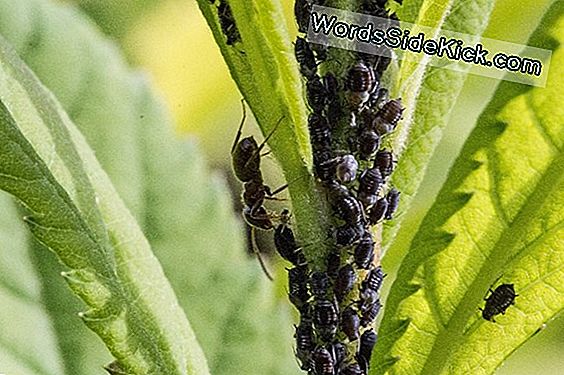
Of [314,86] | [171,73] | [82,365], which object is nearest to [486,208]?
[314,86]

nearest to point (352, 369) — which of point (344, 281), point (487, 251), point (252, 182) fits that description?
point (344, 281)

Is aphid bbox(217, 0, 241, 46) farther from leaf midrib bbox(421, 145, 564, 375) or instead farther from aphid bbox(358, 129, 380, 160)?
leaf midrib bbox(421, 145, 564, 375)

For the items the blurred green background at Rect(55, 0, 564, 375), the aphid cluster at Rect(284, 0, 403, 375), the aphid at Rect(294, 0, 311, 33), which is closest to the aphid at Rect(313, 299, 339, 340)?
the aphid cluster at Rect(284, 0, 403, 375)

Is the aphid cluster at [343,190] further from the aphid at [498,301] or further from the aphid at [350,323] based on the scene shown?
the aphid at [498,301]

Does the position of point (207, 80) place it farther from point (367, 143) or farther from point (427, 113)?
point (367, 143)

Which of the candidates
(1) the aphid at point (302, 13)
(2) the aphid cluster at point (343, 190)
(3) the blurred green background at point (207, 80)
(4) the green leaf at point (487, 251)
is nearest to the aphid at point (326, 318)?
(2) the aphid cluster at point (343, 190)

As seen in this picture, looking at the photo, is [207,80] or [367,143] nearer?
[367,143]
